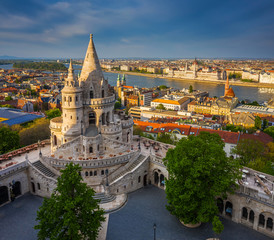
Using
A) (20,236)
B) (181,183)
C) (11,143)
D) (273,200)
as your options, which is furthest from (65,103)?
(273,200)

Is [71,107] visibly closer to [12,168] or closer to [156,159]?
[12,168]

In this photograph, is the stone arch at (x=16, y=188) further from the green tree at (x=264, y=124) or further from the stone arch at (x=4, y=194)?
the green tree at (x=264, y=124)

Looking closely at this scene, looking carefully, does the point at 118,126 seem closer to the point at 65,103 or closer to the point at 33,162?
the point at 65,103

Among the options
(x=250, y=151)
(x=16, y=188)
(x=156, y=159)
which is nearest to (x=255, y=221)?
(x=156, y=159)

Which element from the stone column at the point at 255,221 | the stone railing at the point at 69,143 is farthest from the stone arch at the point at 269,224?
the stone railing at the point at 69,143

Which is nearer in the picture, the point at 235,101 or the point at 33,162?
the point at 33,162

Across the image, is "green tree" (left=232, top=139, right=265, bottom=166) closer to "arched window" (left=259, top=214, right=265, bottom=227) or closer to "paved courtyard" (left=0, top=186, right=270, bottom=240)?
"arched window" (left=259, top=214, right=265, bottom=227)

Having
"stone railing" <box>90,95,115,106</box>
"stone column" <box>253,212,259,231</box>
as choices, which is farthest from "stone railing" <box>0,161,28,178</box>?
"stone column" <box>253,212,259,231</box>
